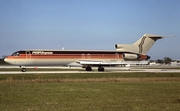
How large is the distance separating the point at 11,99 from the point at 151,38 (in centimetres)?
4017

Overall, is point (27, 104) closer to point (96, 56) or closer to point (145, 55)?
point (96, 56)

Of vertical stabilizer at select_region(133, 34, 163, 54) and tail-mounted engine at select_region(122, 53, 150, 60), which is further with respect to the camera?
vertical stabilizer at select_region(133, 34, 163, 54)

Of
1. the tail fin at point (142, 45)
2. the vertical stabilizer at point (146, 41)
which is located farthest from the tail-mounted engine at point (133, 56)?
the vertical stabilizer at point (146, 41)

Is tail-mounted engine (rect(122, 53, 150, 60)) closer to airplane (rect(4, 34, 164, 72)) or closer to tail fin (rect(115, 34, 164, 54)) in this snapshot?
airplane (rect(4, 34, 164, 72))

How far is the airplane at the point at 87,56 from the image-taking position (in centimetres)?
4313

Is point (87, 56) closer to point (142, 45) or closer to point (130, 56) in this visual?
point (130, 56)

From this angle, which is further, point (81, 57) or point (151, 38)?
point (151, 38)

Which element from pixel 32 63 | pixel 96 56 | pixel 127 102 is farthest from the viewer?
pixel 96 56

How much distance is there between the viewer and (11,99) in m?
12.7

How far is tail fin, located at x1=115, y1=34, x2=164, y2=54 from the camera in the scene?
49406 mm

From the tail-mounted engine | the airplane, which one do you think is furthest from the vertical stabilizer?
the tail-mounted engine

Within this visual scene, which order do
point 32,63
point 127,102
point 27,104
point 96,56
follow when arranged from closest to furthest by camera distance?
point 27,104 < point 127,102 < point 32,63 < point 96,56

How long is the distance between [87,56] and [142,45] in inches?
426

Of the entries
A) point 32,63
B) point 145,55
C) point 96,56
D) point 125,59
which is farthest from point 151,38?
point 32,63
